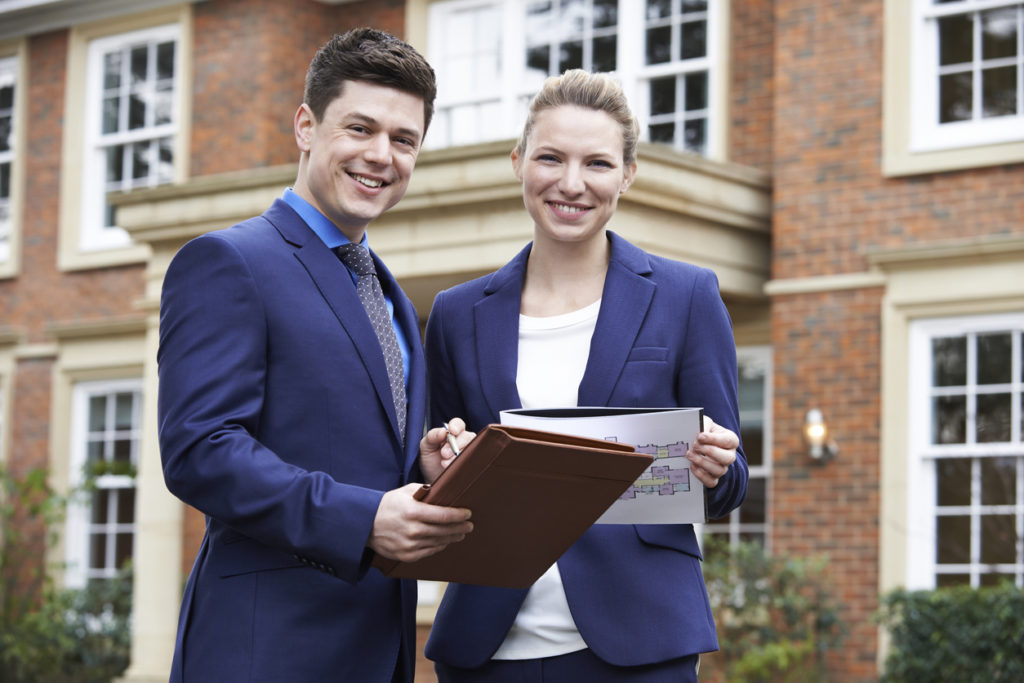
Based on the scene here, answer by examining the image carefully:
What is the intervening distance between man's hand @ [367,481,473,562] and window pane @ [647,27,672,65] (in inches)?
408

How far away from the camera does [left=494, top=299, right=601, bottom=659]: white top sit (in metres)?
3.04

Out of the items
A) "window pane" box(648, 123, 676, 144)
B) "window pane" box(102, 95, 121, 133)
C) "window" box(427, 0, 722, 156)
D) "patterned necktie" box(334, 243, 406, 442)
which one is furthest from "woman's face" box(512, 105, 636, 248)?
"window pane" box(102, 95, 121, 133)

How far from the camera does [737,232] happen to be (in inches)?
449

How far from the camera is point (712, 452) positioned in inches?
113

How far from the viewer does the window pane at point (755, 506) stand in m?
11.8

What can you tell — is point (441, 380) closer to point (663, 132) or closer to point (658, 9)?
point (663, 132)

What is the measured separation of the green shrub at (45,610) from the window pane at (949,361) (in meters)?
8.14

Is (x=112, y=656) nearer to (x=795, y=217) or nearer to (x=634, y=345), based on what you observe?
(x=795, y=217)

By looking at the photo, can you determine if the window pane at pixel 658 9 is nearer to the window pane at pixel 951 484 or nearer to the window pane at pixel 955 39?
the window pane at pixel 955 39

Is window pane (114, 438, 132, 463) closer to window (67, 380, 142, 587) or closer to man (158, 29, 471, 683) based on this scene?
window (67, 380, 142, 587)

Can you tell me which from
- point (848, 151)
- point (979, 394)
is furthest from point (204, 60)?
point (979, 394)

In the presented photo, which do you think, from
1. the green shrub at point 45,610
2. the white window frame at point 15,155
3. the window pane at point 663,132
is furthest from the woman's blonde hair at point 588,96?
the white window frame at point 15,155

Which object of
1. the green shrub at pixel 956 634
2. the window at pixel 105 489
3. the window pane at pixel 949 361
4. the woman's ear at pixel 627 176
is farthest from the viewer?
the window at pixel 105 489

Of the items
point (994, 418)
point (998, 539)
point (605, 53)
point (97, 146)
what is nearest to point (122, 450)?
point (97, 146)
